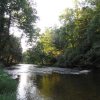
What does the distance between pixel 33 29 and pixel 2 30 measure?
4.20 m

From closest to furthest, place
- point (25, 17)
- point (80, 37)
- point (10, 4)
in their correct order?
point (10, 4)
point (25, 17)
point (80, 37)

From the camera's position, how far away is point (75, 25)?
176ft

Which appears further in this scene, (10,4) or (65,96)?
(10,4)

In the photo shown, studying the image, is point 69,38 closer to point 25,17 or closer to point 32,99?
point 25,17

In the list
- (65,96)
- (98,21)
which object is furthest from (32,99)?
(98,21)

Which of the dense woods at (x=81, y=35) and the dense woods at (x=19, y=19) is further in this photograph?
the dense woods at (x=81, y=35)

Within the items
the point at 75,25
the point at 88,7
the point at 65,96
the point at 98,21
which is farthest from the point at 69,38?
the point at 65,96

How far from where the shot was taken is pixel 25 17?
113ft

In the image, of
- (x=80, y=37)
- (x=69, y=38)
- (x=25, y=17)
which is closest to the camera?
(x=25, y=17)

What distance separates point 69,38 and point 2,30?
29.1 m

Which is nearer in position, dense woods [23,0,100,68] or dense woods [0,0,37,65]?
dense woods [0,0,37,65]

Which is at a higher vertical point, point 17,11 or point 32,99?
point 17,11

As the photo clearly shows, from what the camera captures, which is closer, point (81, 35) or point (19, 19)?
point (19, 19)

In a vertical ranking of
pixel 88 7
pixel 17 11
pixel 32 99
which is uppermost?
pixel 88 7
